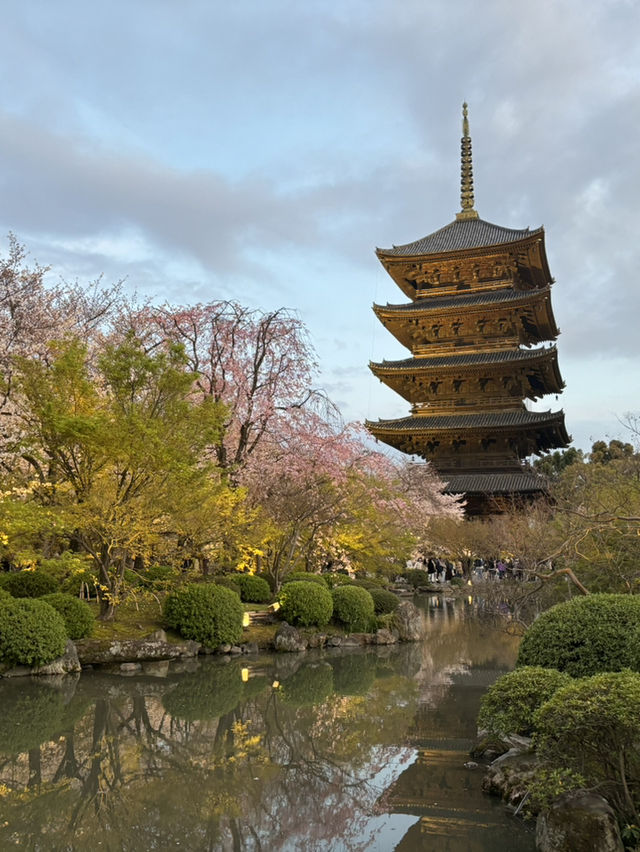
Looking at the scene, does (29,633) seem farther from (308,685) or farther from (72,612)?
(308,685)

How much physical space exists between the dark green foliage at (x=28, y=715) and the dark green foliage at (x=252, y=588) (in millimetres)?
7024

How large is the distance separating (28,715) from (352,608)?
8992 mm

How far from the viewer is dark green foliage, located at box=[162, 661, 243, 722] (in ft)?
29.9

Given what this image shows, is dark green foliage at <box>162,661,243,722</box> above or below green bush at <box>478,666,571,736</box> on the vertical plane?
below

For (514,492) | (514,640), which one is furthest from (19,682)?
(514,492)

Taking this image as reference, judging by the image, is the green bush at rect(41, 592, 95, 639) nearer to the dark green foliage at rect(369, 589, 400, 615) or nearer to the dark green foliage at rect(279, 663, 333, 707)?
the dark green foliage at rect(279, 663, 333, 707)

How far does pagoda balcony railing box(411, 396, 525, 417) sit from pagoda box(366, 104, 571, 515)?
47 mm

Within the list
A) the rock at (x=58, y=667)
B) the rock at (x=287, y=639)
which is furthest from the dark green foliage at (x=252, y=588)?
the rock at (x=58, y=667)

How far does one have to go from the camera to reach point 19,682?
10859mm

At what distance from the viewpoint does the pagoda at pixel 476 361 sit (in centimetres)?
3034

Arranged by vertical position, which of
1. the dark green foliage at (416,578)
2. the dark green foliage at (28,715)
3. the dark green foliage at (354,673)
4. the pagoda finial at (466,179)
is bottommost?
the dark green foliage at (354,673)

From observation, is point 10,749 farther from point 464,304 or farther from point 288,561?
point 464,304

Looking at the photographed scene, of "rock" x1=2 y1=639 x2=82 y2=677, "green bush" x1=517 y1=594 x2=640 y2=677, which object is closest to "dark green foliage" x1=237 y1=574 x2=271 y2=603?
"rock" x1=2 y1=639 x2=82 y2=677

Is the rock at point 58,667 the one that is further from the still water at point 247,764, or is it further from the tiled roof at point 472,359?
the tiled roof at point 472,359
